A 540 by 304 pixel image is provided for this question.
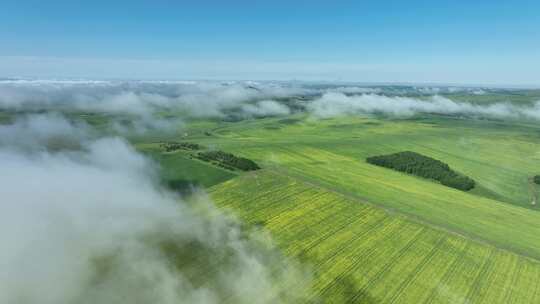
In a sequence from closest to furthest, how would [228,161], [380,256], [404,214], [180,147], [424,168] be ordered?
[380,256] < [404,214] < [228,161] < [424,168] < [180,147]

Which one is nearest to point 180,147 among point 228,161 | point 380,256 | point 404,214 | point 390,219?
point 228,161

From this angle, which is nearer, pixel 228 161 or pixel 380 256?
pixel 380 256

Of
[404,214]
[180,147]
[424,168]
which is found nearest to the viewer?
[404,214]

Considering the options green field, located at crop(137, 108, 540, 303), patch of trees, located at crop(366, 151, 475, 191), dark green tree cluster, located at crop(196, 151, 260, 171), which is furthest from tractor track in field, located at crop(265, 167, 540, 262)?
patch of trees, located at crop(366, 151, 475, 191)

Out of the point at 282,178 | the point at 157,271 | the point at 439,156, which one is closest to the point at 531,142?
the point at 439,156

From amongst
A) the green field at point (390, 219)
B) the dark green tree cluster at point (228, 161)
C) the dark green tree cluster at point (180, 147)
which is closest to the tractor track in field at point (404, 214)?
the green field at point (390, 219)

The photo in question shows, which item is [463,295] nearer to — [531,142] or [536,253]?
[536,253]

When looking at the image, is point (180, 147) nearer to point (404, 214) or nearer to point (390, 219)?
point (390, 219)
